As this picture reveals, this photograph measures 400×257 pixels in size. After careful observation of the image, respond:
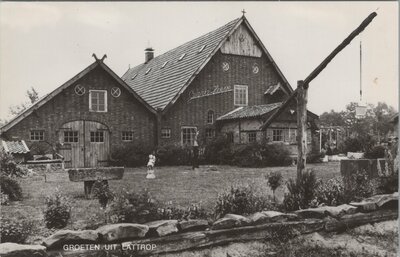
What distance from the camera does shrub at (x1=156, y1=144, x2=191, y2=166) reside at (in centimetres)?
1393

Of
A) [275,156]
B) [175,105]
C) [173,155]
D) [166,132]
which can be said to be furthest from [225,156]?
[175,105]

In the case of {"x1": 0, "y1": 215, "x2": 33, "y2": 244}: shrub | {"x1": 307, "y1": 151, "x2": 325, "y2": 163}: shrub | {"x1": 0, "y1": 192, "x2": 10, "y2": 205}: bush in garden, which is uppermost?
{"x1": 307, "y1": 151, "x2": 325, "y2": 163}: shrub

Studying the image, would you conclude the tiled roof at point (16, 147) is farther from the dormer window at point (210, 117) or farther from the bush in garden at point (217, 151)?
the dormer window at point (210, 117)

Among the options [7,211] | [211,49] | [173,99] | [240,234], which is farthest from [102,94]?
[240,234]

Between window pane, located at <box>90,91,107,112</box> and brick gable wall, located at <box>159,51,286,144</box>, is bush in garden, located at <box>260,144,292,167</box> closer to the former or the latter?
brick gable wall, located at <box>159,51,286,144</box>

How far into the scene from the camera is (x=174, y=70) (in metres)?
20.1

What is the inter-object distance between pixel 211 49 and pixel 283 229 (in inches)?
546

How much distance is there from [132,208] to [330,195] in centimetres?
396

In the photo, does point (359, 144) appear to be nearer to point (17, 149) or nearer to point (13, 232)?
point (17, 149)

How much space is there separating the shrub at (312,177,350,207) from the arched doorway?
7380 mm

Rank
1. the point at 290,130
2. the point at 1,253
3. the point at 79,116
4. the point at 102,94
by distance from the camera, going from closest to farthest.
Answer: the point at 1,253, the point at 79,116, the point at 102,94, the point at 290,130

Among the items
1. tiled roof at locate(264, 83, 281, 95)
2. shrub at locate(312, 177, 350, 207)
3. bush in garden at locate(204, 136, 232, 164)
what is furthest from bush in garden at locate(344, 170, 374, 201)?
tiled roof at locate(264, 83, 281, 95)

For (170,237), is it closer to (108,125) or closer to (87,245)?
(87,245)

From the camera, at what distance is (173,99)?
17703 millimetres
